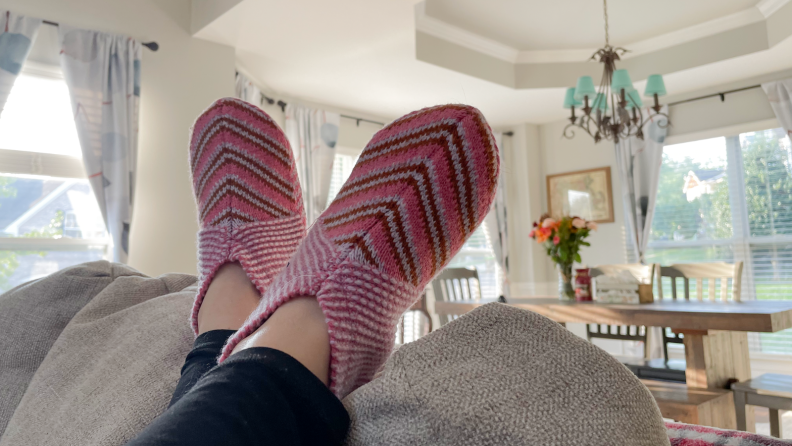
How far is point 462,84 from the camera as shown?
403 centimetres

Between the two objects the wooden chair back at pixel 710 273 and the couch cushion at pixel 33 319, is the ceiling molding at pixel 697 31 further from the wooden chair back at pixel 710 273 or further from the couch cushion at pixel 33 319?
the couch cushion at pixel 33 319

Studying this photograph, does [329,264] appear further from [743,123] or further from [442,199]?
[743,123]

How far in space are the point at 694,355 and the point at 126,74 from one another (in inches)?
117

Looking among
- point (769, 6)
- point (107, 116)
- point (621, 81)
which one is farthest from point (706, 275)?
point (107, 116)

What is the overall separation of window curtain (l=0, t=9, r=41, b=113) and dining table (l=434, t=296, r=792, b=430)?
2.46 meters

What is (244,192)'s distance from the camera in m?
1.00

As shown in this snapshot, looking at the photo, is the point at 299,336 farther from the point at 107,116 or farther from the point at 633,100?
the point at 107,116

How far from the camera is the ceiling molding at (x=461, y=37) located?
3567mm

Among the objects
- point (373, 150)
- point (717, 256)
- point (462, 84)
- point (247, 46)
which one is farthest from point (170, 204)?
point (717, 256)

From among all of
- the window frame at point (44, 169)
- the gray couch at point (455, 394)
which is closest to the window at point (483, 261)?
the window frame at point (44, 169)

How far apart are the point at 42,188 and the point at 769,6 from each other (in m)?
4.39

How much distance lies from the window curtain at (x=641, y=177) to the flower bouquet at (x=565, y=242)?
6.44 feet

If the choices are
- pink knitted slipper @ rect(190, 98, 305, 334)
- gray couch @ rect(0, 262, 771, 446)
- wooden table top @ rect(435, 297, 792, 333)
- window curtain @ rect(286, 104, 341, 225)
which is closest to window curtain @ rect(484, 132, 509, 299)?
window curtain @ rect(286, 104, 341, 225)

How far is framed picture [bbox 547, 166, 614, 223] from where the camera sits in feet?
15.7
